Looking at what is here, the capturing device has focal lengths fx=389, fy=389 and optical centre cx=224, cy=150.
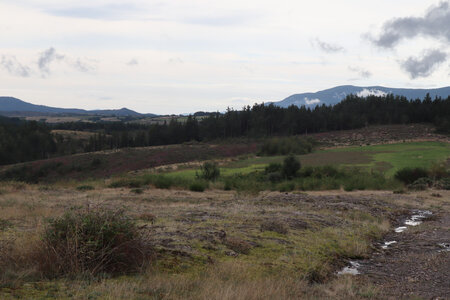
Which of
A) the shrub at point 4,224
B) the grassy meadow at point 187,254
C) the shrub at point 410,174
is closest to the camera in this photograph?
the grassy meadow at point 187,254

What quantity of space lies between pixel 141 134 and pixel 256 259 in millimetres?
118164

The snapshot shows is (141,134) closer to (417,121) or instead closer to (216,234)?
(417,121)

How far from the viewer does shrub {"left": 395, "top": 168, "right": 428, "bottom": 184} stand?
38.0 metres

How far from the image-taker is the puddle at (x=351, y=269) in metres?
9.71

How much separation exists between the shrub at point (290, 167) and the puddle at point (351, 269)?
97.6 feet

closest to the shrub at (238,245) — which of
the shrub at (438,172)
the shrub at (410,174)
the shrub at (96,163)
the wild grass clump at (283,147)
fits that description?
the shrub at (410,174)

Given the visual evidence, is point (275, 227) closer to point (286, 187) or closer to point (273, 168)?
point (286, 187)

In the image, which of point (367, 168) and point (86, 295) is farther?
point (367, 168)

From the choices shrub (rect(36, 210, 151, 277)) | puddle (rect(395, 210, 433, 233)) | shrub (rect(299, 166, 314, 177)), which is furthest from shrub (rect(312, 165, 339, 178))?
shrub (rect(36, 210, 151, 277))

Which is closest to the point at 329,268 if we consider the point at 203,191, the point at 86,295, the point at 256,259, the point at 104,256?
the point at 256,259

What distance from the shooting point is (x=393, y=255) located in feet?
38.9

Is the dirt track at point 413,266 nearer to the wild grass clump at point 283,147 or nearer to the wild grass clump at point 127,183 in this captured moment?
the wild grass clump at point 127,183

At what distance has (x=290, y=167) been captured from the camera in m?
40.6

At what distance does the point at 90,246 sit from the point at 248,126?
11918cm
